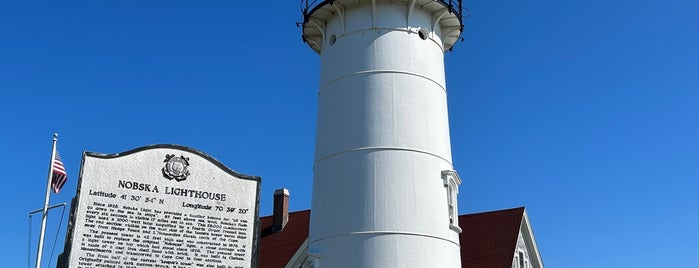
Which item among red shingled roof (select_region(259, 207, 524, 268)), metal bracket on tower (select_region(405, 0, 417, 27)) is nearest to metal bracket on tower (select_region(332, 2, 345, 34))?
metal bracket on tower (select_region(405, 0, 417, 27))

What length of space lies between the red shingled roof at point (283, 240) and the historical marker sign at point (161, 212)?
641 inches

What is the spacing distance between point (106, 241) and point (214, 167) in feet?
5.72

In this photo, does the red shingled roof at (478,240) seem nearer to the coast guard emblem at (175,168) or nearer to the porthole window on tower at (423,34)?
the porthole window on tower at (423,34)

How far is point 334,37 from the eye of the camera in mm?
19719

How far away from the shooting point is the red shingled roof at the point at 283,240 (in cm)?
2666

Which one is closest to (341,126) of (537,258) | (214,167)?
(214,167)

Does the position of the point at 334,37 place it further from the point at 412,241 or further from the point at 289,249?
the point at 289,249

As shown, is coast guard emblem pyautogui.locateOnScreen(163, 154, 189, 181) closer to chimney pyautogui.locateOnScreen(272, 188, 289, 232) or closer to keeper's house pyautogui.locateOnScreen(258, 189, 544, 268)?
keeper's house pyautogui.locateOnScreen(258, 189, 544, 268)

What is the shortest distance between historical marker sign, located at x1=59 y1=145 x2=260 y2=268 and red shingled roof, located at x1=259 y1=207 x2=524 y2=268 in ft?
50.0

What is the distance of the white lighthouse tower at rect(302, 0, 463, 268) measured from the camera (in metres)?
16.8

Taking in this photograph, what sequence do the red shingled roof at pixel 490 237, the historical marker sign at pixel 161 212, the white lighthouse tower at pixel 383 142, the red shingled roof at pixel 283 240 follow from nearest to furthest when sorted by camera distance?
the historical marker sign at pixel 161 212, the white lighthouse tower at pixel 383 142, the red shingled roof at pixel 490 237, the red shingled roof at pixel 283 240

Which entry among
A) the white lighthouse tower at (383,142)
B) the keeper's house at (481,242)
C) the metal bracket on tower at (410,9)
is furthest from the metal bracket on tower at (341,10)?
the keeper's house at (481,242)

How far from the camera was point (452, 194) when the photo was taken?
18.3m

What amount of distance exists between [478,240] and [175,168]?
56.7ft
